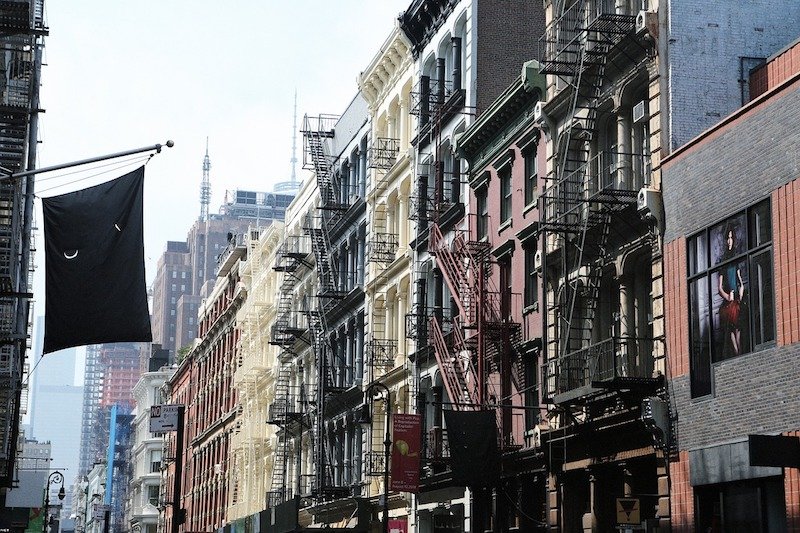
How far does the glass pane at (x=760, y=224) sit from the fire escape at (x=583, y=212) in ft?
15.6

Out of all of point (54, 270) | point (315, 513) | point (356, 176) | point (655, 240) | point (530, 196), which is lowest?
point (315, 513)

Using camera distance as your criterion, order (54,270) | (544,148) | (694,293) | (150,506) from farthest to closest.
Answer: (150,506), (544,148), (694,293), (54,270)

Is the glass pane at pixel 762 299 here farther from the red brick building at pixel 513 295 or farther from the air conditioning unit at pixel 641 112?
the red brick building at pixel 513 295

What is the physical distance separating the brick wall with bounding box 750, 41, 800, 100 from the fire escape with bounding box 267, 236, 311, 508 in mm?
39451

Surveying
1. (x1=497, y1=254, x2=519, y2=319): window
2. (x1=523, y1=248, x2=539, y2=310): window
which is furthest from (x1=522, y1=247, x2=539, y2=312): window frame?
(x1=497, y1=254, x2=519, y2=319): window

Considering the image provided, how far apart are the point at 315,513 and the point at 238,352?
1174 inches

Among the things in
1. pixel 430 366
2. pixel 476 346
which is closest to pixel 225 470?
pixel 430 366

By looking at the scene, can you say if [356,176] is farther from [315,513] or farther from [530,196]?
[530,196]

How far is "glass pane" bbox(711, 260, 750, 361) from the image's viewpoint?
86.0 ft

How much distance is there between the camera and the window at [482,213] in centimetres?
4326

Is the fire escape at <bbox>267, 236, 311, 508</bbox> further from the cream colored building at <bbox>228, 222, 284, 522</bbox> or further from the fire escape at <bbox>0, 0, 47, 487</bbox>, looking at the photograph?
the fire escape at <bbox>0, 0, 47, 487</bbox>

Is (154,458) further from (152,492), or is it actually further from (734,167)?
(734,167)

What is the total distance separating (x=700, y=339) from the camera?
90.8ft

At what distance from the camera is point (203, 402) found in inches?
4328
